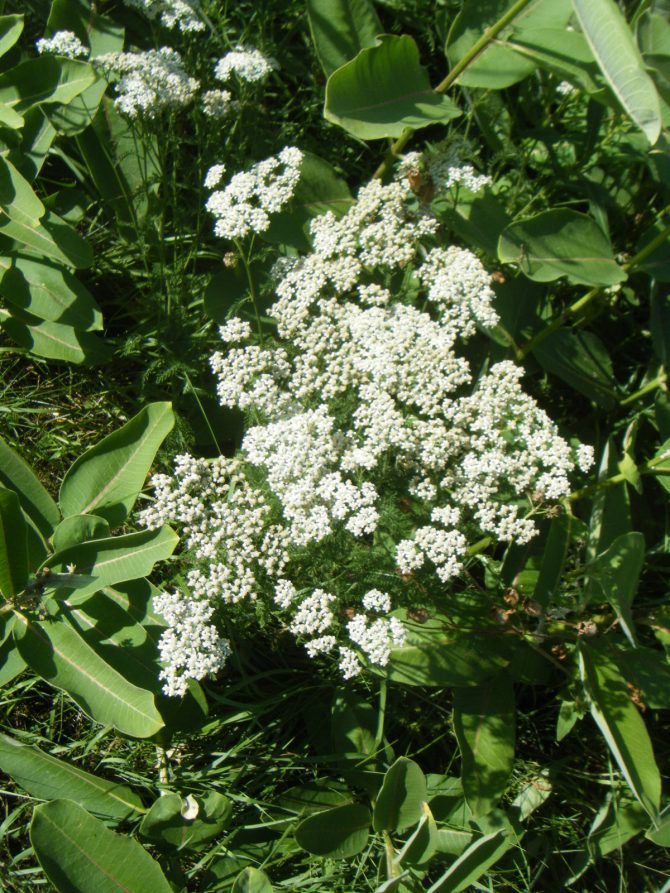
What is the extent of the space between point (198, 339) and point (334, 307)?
3.04ft

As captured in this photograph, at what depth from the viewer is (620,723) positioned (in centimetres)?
309

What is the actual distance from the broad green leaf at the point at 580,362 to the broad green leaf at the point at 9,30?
2560 millimetres

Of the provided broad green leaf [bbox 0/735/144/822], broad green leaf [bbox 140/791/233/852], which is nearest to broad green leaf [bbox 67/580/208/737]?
broad green leaf [bbox 140/791/233/852]

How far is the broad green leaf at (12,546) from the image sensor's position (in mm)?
2611

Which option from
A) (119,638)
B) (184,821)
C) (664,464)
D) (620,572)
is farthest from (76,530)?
(664,464)

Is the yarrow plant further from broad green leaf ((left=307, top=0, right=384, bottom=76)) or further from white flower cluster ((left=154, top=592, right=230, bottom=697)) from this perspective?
broad green leaf ((left=307, top=0, right=384, bottom=76))

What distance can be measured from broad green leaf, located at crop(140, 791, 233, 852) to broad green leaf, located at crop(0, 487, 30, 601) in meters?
0.97

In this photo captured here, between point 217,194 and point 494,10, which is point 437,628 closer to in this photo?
point 217,194

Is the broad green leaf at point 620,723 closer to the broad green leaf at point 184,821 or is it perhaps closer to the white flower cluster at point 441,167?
the broad green leaf at point 184,821

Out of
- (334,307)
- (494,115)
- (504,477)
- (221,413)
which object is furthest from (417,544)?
(494,115)

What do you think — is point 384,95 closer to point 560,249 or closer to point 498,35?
point 498,35

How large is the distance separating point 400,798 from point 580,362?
80.9 inches

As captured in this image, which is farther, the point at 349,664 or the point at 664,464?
the point at 664,464

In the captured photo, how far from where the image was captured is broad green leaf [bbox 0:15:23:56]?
3223 mm
